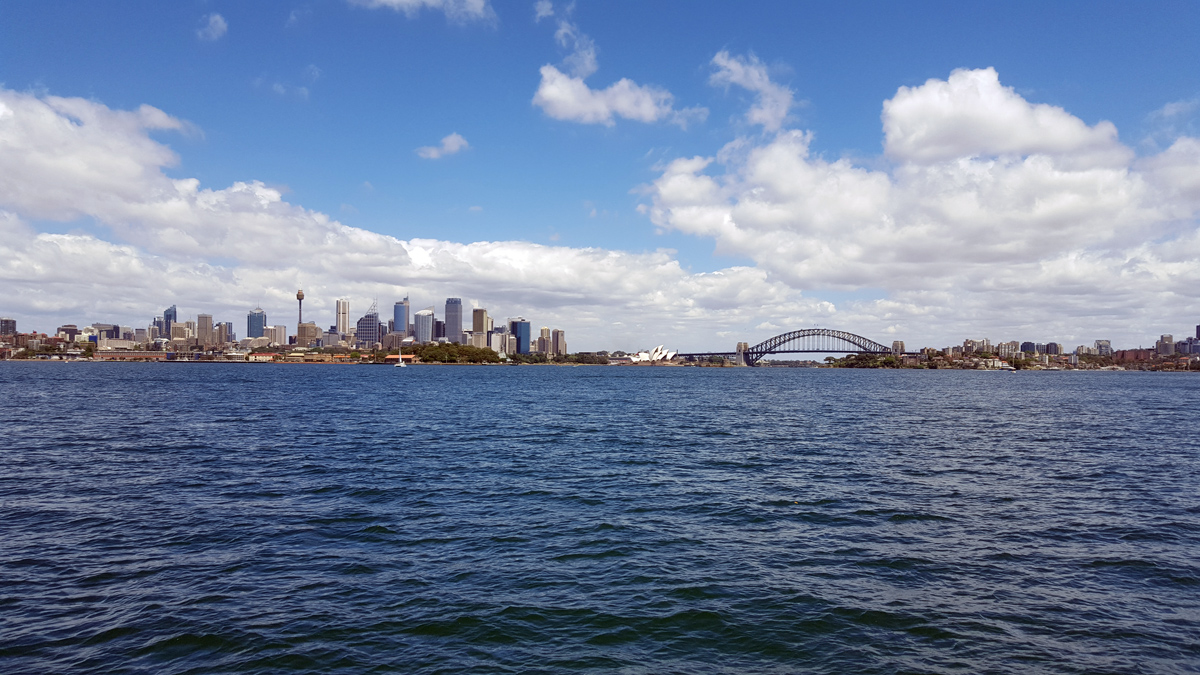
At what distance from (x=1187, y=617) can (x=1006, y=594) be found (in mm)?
3271

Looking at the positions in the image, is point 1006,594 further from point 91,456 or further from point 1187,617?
point 91,456

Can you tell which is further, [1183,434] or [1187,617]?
[1183,434]

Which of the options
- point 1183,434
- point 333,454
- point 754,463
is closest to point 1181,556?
point 754,463

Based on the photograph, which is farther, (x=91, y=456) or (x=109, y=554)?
(x=91, y=456)

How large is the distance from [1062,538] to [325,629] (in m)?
20.1

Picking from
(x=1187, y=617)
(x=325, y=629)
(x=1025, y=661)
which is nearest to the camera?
(x=1025, y=661)

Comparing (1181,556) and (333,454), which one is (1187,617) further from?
(333,454)

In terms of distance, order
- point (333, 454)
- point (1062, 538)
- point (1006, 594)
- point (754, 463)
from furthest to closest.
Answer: point (333, 454) → point (754, 463) → point (1062, 538) → point (1006, 594)

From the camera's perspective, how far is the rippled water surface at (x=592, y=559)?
38.3 ft

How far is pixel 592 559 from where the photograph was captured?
1661 cm

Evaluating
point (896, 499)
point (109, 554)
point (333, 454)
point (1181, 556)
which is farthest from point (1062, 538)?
point (333, 454)

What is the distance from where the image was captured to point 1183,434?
157ft

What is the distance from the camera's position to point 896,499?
79.1 feet

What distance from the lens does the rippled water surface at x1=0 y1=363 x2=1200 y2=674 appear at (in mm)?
11680
